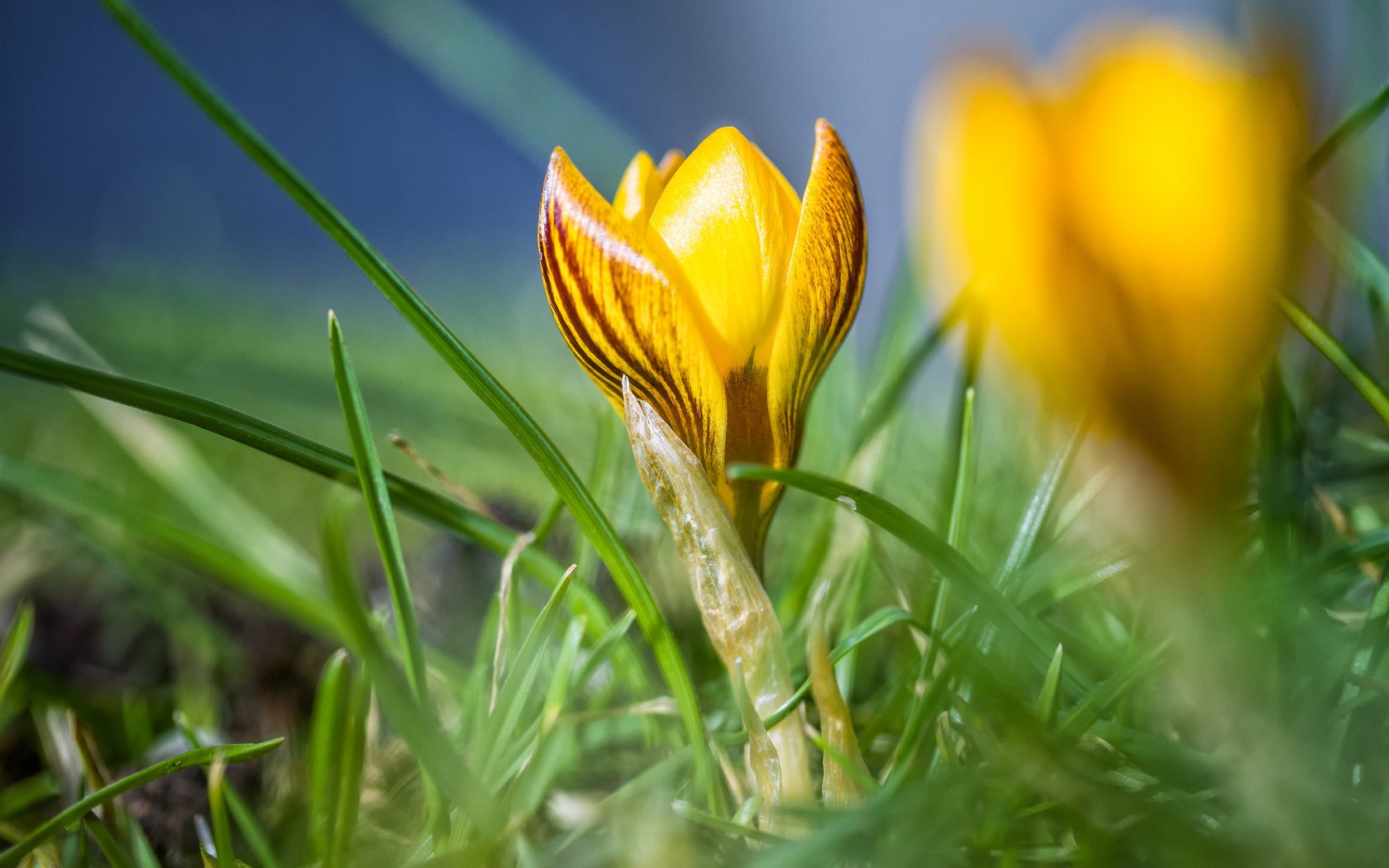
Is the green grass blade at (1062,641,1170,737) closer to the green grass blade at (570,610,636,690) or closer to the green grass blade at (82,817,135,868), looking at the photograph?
the green grass blade at (570,610,636,690)

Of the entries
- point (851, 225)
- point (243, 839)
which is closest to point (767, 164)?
point (851, 225)

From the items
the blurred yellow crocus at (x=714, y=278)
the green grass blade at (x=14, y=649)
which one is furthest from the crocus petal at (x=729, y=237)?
the green grass blade at (x=14, y=649)

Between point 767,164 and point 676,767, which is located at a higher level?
point 767,164

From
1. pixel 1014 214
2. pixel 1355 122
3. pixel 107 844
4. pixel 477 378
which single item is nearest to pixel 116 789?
pixel 107 844

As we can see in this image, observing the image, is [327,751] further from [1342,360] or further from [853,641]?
[1342,360]

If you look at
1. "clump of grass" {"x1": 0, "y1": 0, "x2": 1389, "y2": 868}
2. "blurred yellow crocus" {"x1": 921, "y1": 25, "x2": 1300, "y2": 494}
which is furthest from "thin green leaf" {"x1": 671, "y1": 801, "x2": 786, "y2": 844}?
"blurred yellow crocus" {"x1": 921, "y1": 25, "x2": 1300, "y2": 494}

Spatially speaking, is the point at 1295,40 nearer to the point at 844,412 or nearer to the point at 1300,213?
the point at 1300,213
